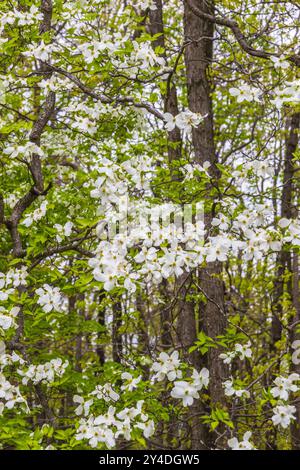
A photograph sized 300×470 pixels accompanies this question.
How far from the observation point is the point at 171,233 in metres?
2.82

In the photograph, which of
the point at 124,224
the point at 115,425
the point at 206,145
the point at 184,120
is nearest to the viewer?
the point at 115,425

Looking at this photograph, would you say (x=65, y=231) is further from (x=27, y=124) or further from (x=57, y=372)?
(x=57, y=372)

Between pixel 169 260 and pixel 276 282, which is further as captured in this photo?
pixel 276 282

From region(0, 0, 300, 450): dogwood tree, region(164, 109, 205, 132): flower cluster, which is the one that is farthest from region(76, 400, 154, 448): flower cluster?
region(164, 109, 205, 132): flower cluster

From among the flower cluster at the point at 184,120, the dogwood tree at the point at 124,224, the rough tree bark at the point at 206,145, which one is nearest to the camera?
the dogwood tree at the point at 124,224

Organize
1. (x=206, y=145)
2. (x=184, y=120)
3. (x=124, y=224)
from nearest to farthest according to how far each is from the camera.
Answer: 1. (x=124, y=224)
2. (x=184, y=120)
3. (x=206, y=145)

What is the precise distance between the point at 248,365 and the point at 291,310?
119 centimetres

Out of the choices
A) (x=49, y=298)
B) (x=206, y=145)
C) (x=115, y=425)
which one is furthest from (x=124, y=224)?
(x=206, y=145)

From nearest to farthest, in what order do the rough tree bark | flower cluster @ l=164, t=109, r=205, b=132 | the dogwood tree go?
the dogwood tree < flower cluster @ l=164, t=109, r=205, b=132 < the rough tree bark

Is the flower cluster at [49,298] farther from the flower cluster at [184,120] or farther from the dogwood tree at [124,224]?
the flower cluster at [184,120]

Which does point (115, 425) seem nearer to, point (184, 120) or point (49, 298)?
point (49, 298)

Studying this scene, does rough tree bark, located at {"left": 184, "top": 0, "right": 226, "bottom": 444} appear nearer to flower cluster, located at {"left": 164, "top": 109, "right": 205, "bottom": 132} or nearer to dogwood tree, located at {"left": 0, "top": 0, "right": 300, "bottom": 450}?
dogwood tree, located at {"left": 0, "top": 0, "right": 300, "bottom": 450}

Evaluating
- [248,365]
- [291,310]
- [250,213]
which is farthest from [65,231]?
[248,365]

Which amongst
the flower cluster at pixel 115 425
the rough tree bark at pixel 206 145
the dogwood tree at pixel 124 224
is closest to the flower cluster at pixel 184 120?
the dogwood tree at pixel 124 224
